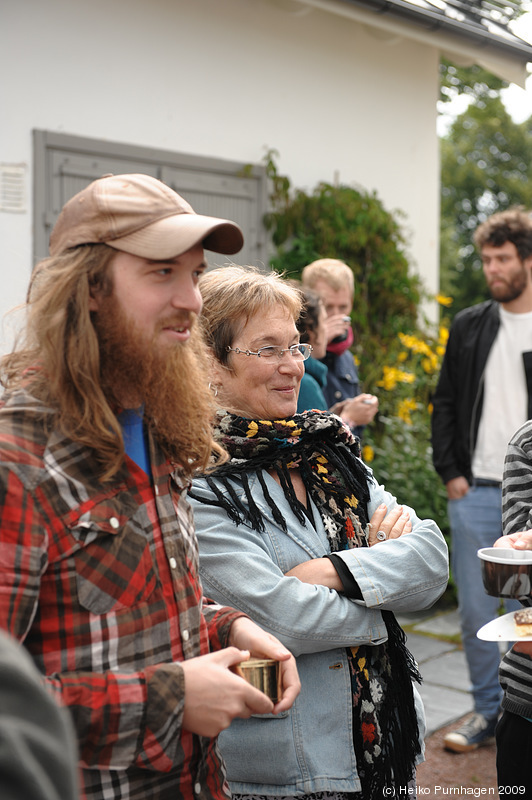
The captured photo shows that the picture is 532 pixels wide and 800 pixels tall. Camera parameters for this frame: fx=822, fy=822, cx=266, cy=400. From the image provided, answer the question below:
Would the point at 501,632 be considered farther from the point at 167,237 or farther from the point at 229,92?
the point at 229,92

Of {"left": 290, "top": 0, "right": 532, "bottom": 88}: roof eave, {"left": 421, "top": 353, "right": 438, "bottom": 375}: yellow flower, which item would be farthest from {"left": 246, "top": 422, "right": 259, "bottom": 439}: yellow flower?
{"left": 421, "top": 353, "right": 438, "bottom": 375}: yellow flower

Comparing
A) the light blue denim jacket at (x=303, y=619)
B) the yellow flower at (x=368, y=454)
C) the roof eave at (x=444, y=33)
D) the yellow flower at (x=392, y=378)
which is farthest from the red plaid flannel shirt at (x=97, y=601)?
the roof eave at (x=444, y=33)

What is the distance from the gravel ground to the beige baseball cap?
3.04 metres

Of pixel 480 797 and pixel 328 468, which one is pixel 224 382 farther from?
pixel 480 797

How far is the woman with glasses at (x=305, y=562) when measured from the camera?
6.44ft

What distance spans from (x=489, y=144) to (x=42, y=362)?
38589 millimetres

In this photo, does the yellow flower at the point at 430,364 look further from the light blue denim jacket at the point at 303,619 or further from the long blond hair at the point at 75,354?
the long blond hair at the point at 75,354

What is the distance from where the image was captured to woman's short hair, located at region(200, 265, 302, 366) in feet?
7.59

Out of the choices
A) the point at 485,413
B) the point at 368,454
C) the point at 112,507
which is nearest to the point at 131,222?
the point at 112,507

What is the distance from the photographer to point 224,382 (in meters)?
2.34

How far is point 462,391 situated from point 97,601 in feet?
11.2

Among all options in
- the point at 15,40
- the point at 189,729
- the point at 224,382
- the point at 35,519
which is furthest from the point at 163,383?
the point at 15,40

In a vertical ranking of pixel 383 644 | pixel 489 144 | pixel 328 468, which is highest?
pixel 489 144

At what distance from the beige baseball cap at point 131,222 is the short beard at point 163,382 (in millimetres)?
107
